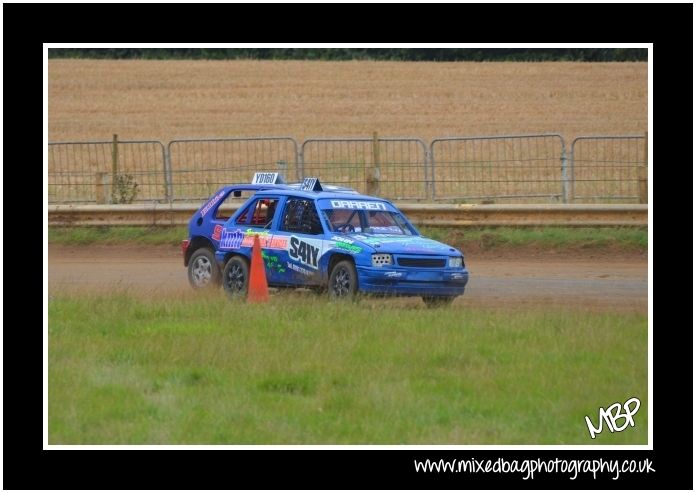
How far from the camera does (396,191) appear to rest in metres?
23.2

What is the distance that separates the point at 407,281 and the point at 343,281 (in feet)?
2.62

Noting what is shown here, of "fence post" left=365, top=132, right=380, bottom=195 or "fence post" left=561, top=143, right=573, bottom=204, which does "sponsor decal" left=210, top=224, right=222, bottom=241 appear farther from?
"fence post" left=561, top=143, right=573, bottom=204

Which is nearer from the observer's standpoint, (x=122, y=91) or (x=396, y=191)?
(x=396, y=191)

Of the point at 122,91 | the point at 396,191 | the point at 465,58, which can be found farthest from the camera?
the point at 465,58

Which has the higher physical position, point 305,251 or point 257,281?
point 305,251

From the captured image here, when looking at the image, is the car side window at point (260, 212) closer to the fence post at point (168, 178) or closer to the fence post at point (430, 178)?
the fence post at point (430, 178)

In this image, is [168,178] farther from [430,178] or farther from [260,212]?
[260,212]

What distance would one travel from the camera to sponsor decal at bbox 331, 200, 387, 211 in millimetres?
14773

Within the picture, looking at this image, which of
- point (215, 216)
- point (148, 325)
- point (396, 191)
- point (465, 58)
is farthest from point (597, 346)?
point (465, 58)

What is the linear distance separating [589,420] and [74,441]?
3682 millimetres

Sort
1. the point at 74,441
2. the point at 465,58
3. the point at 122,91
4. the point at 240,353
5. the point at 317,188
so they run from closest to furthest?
the point at 74,441
the point at 240,353
the point at 317,188
the point at 122,91
the point at 465,58

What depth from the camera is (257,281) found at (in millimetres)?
13945

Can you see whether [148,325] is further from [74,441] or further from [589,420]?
[589,420]

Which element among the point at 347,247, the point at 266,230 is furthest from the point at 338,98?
the point at 347,247
